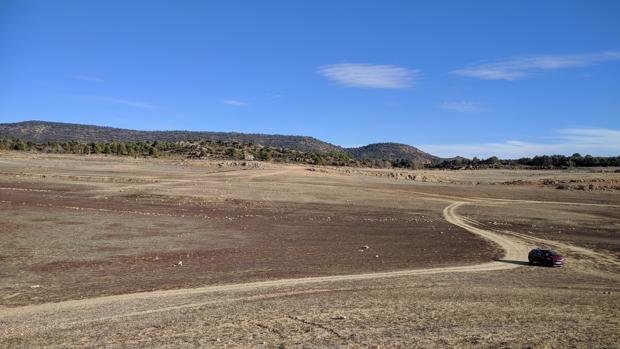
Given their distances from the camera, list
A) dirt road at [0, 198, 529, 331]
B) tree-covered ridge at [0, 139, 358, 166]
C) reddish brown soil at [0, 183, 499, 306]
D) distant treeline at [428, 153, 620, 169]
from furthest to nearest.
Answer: distant treeline at [428, 153, 620, 169] → tree-covered ridge at [0, 139, 358, 166] → reddish brown soil at [0, 183, 499, 306] → dirt road at [0, 198, 529, 331]

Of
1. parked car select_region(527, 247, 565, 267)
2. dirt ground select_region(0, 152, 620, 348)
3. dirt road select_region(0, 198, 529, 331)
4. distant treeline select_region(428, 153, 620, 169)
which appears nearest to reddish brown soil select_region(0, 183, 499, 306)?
dirt ground select_region(0, 152, 620, 348)

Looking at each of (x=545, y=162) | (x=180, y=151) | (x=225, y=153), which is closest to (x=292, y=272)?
(x=225, y=153)

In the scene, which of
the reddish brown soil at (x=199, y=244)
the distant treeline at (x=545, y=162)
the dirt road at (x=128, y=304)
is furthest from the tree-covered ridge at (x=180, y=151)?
the dirt road at (x=128, y=304)

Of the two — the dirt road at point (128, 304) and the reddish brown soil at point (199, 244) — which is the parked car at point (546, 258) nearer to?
the reddish brown soil at point (199, 244)

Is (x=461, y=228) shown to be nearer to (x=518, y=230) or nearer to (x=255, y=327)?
(x=518, y=230)

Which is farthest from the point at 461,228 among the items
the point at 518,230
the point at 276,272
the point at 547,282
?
the point at 276,272

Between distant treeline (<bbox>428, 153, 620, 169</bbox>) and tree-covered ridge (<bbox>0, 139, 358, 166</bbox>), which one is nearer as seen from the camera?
tree-covered ridge (<bbox>0, 139, 358, 166</bbox>)

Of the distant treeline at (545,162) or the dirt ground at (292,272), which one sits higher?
the distant treeline at (545,162)

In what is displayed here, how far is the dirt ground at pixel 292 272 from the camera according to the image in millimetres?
13461

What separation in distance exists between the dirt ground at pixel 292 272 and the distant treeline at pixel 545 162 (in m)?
79.2

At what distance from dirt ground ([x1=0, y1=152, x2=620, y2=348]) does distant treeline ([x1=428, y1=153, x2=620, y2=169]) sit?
7917 centimetres

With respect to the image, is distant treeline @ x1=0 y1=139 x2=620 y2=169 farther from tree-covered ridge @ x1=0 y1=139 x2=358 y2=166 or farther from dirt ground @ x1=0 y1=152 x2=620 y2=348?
dirt ground @ x1=0 y1=152 x2=620 y2=348

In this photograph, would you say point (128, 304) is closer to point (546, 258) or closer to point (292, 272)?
point (292, 272)

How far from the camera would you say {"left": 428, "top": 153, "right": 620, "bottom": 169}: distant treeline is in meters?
130
